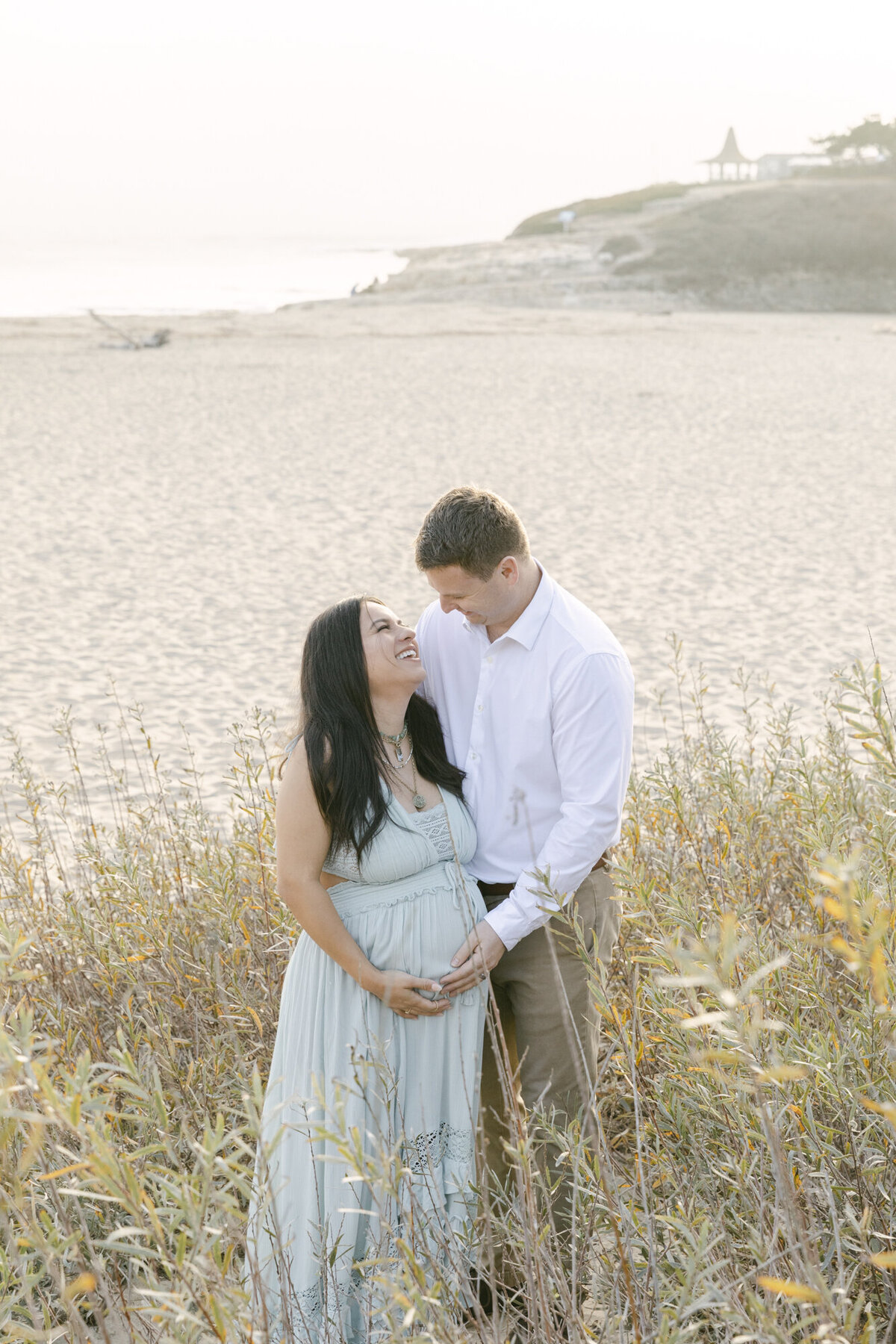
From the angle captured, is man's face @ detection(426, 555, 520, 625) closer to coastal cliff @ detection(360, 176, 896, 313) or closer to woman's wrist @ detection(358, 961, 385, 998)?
woman's wrist @ detection(358, 961, 385, 998)

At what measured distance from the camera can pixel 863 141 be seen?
88.9 meters

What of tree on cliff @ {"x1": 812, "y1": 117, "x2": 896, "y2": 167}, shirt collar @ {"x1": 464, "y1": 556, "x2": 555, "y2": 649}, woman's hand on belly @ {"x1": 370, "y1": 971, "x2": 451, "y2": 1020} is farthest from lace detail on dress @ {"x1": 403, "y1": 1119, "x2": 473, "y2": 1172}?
tree on cliff @ {"x1": 812, "y1": 117, "x2": 896, "y2": 167}

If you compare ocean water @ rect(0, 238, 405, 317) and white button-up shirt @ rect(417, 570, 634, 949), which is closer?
white button-up shirt @ rect(417, 570, 634, 949)

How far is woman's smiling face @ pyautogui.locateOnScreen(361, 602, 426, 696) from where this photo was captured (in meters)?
3.14

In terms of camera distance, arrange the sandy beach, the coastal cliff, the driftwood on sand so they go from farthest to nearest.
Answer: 1. the coastal cliff
2. the driftwood on sand
3. the sandy beach

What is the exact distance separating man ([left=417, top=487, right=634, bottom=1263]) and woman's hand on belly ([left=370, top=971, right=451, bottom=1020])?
1.8 inches

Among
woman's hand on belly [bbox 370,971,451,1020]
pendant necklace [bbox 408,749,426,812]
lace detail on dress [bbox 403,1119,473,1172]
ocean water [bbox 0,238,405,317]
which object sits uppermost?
ocean water [bbox 0,238,405,317]

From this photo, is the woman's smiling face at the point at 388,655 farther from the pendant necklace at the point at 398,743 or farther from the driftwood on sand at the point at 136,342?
the driftwood on sand at the point at 136,342

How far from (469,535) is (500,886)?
956 mm

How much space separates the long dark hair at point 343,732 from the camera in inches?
120

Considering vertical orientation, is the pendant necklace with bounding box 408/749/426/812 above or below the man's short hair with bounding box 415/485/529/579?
below

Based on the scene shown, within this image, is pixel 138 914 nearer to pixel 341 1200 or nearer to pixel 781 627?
pixel 341 1200

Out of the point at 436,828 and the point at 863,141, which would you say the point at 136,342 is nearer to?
the point at 436,828

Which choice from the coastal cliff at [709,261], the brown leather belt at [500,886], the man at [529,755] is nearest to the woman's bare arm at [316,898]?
the man at [529,755]
